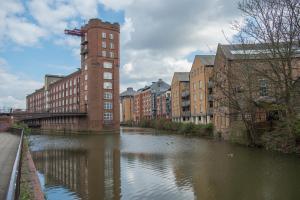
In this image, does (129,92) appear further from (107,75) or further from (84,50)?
(107,75)

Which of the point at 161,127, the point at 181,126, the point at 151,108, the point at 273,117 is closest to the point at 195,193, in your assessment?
the point at 273,117

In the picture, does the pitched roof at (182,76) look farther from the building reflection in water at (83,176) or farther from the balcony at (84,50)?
the building reflection in water at (83,176)

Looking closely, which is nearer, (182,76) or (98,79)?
(98,79)

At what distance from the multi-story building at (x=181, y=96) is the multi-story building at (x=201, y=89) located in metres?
4.75

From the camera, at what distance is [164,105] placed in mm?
90375

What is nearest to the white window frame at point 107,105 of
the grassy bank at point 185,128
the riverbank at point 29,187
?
the grassy bank at point 185,128

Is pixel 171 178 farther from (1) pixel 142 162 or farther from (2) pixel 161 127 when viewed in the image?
(2) pixel 161 127

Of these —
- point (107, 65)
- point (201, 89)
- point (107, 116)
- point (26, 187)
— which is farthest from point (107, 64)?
point (26, 187)

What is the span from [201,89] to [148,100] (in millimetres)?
53312

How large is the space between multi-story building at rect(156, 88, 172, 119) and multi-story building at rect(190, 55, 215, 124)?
26.1 metres

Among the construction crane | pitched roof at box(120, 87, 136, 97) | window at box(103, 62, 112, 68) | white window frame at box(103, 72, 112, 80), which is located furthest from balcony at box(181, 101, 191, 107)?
pitched roof at box(120, 87, 136, 97)

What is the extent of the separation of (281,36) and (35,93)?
108m

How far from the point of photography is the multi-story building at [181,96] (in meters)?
63.7

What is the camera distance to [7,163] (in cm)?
1328
